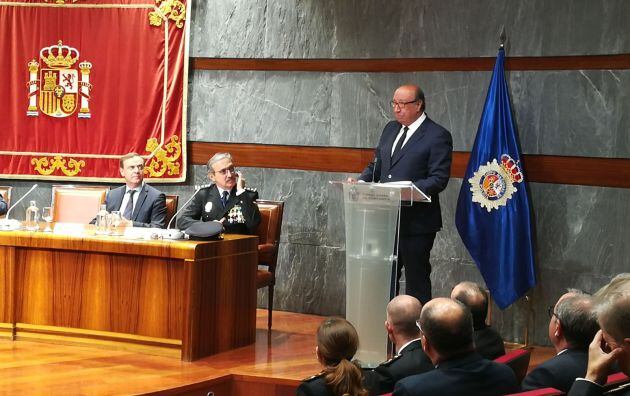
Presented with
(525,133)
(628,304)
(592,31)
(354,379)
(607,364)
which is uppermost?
(592,31)

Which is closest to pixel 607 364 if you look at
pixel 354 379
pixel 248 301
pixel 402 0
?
pixel 354 379

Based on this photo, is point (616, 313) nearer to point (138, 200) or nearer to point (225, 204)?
point (225, 204)

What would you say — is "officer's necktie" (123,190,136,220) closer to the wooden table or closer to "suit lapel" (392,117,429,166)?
the wooden table

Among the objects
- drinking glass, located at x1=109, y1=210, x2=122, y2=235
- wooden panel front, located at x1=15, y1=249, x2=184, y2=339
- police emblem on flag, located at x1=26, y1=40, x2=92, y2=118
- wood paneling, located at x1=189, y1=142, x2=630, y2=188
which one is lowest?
wooden panel front, located at x1=15, y1=249, x2=184, y2=339

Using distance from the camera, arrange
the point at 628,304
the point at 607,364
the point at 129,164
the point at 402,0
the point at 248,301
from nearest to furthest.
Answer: the point at 628,304 → the point at 607,364 → the point at 248,301 → the point at 129,164 → the point at 402,0

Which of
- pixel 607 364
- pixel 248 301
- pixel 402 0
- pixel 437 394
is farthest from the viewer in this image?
pixel 402 0

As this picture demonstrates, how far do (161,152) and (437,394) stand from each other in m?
5.17

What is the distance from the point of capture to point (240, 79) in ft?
25.1

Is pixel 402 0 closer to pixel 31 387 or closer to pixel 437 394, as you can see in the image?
pixel 31 387

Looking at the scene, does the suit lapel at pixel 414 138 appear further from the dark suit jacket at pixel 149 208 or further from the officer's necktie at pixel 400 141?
the dark suit jacket at pixel 149 208

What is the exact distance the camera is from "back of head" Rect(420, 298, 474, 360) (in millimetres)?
3047

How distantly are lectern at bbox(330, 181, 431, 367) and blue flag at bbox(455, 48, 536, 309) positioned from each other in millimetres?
1225

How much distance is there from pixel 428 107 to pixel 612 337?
4.65 meters

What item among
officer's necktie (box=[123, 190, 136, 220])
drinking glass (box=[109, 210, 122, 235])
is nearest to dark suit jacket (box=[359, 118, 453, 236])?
drinking glass (box=[109, 210, 122, 235])
